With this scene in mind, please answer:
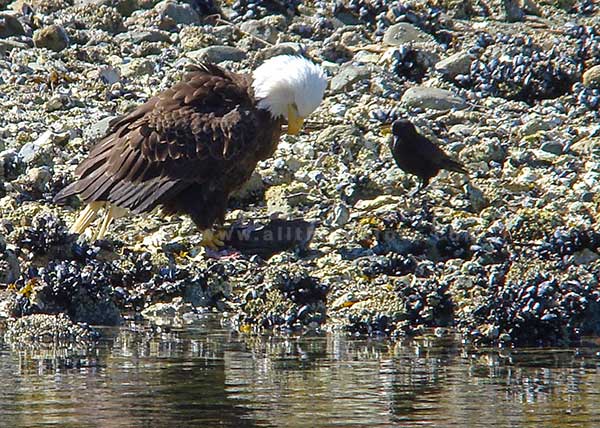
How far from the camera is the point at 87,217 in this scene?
1045 centimetres

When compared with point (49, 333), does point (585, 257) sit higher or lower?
higher

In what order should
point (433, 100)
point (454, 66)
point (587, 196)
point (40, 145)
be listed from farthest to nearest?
point (454, 66), point (433, 100), point (40, 145), point (587, 196)

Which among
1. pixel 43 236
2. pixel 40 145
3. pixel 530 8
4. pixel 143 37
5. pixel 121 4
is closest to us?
pixel 43 236

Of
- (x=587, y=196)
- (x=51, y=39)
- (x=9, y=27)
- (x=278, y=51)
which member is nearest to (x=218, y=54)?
(x=278, y=51)

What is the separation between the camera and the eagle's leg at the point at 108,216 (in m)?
10.4

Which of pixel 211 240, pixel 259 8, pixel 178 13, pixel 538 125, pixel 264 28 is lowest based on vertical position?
pixel 211 240

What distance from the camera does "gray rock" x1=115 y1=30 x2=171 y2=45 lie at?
1515 cm

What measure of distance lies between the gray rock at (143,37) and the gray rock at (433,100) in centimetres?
305

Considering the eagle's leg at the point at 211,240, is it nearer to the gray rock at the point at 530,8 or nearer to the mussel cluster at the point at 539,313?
the mussel cluster at the point at 539,313

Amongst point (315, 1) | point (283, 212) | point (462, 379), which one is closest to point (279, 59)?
point (283, 212)

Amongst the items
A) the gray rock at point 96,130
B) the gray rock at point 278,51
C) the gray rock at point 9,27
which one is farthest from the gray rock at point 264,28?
the gray rock at point 96,130

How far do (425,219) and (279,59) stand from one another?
62.1 inches

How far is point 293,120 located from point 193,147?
33.5 inches

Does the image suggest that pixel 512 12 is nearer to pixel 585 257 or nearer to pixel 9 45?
pixel 9 45
